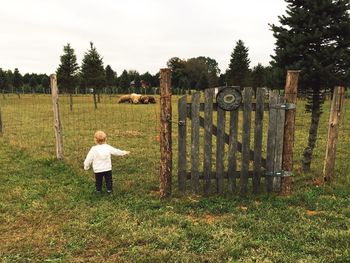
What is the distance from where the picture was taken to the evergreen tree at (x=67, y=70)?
100ft

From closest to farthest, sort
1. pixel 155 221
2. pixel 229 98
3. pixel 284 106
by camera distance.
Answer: pixel 155 221 → pixel 229 98 → pixel 284 106

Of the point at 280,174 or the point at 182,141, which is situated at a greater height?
the point at 182,141

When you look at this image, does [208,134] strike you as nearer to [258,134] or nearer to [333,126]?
[258,134]

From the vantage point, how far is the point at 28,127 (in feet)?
56.1

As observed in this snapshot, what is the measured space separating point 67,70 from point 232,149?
2709 cm

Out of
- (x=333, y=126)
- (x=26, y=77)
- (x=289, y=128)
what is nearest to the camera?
(x=289, y=128)

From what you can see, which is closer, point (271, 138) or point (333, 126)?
point (271, 138)

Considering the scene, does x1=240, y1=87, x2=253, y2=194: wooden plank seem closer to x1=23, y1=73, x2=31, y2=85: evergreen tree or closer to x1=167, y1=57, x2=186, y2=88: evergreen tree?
x1=167, y1=57, x2=186, y2=88: evergreen tree

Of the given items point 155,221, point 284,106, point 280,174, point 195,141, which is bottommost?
point 155,221

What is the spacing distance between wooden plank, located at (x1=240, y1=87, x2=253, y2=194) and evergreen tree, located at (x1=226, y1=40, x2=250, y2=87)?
36.1 metres

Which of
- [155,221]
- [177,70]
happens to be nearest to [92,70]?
[155,221]

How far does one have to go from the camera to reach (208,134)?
6363 millimetres

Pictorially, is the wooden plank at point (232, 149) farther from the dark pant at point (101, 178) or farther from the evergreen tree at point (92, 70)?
the evergreen tree at point (92, 70)

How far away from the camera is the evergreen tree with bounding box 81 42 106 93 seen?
3238 cm
